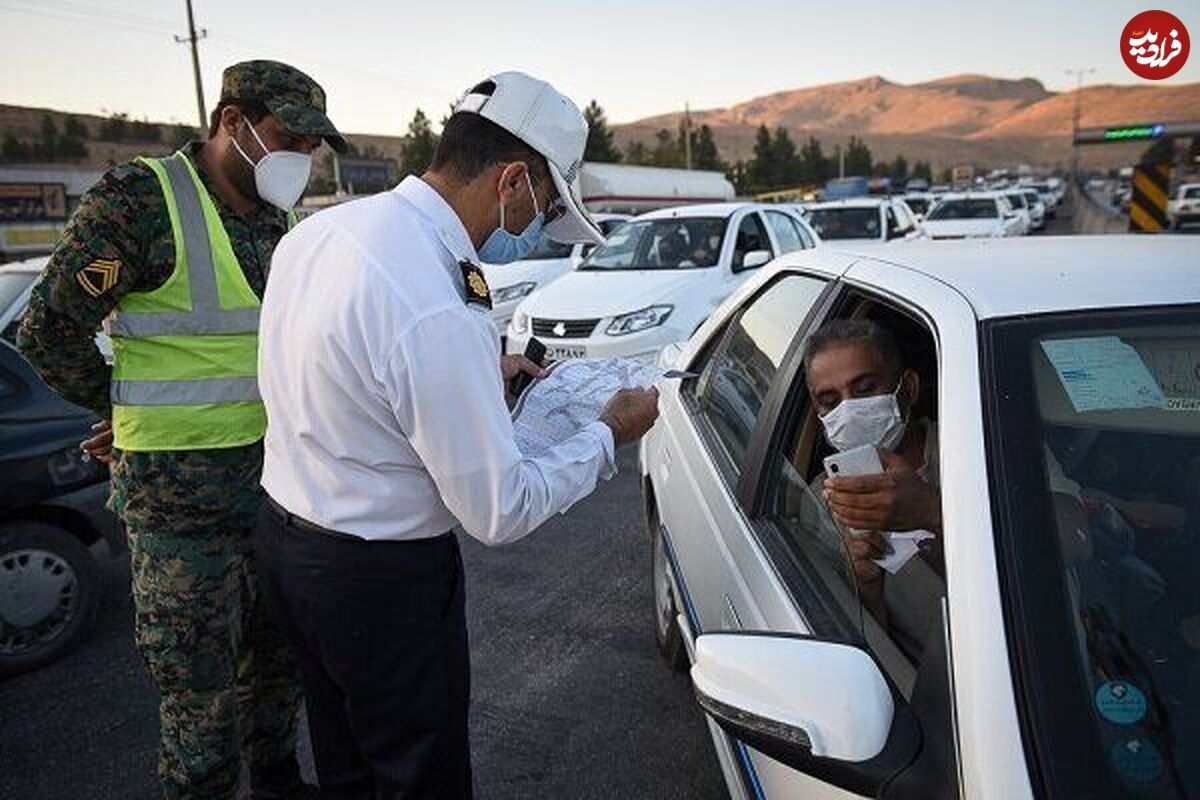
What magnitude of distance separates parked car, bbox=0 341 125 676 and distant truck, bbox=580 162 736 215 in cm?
2091

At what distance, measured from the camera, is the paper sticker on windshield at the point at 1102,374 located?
140 cm

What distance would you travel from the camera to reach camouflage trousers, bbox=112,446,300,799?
2090 millimetres

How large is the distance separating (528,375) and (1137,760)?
53.0 inches

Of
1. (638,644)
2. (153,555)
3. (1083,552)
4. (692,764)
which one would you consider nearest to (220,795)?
(153,555)

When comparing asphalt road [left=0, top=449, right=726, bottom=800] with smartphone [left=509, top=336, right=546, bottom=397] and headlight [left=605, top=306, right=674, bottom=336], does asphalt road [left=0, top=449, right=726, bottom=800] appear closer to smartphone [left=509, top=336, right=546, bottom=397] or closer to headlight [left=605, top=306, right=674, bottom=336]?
smartphone [left=509, top=336, right=546, bottom=397]

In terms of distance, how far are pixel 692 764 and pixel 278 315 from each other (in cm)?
189

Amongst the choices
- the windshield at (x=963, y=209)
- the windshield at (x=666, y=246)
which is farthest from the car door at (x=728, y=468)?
the windshield at (x=963, y=209)

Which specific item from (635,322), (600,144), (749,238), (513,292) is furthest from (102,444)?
(600,144)

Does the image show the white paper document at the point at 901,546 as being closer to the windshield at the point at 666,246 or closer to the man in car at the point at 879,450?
the man in car at the point at 879,450

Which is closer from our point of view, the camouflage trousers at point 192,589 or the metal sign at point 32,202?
the camouflage trousers at point 192,589

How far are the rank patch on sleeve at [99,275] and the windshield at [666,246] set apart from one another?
20.9 feet

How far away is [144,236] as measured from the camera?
6.60 ft

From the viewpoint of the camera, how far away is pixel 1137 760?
40.1 inches

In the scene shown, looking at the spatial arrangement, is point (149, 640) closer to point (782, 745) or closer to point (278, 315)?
point (278, 315)
